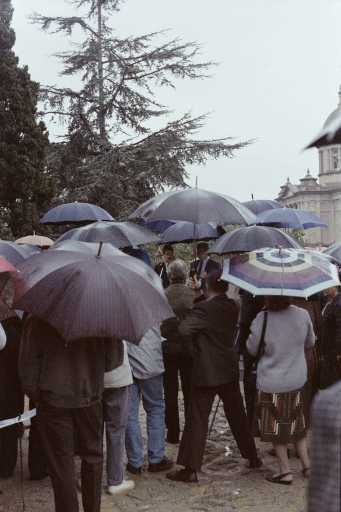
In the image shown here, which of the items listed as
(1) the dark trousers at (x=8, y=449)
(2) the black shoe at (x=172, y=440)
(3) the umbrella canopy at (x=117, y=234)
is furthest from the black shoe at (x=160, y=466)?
(3) the umbrella canopy at (x=117, y=234)

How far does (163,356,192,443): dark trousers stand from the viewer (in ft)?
22.5

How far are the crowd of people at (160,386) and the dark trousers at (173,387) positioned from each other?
0.55 feet

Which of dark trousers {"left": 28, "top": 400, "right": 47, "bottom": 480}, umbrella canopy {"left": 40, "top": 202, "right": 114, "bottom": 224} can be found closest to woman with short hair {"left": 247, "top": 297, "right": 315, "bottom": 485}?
dark trousers {"left": 28, "top": 400, "right": 47, "bottom": 480}

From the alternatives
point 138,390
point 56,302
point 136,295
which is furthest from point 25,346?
point 138,390

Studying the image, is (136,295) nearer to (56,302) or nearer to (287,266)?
(56,302)

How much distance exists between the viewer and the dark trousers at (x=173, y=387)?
684 centimetres

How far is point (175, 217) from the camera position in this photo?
6.91 meters

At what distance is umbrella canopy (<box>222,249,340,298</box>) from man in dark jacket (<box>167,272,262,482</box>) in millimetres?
248

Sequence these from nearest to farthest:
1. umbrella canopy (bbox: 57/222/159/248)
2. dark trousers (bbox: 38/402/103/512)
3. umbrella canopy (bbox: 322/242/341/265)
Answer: dark trousers (bbox: 38/402/103/512) < umbrella canopy (bbox: 57/222/159/248) < umbrella canopy (bbox: 322/242/341/265)

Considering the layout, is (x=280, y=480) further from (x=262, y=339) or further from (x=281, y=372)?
(x=262, y=339)

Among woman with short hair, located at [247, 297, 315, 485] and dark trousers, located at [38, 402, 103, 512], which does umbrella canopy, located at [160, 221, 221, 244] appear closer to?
woman with short hair, located at [247, 297, 315, 485]

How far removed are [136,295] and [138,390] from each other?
7.10ft

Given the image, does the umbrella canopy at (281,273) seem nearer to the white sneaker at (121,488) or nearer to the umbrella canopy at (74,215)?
the white sneaker at (121,488)

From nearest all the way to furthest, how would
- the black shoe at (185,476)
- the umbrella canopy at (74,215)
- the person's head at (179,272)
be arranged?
the black shoe at (185,476) < the person's head at (179,272) < the umbrella canopy at (74,215)
